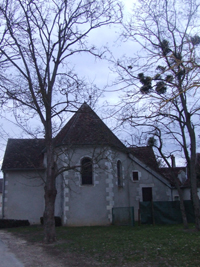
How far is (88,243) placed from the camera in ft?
39.3

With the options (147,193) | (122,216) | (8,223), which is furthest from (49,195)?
(147,193)

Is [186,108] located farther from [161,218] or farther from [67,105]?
[161,218]

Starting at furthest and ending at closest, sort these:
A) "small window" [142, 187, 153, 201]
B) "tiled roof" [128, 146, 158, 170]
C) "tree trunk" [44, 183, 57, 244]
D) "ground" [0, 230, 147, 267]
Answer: "small window" [142, 187, 153, 201], "tiled roof" [128, 146, 158, 170], "tree trunk" [44, 183, 57, 244], "ground" [0, 230, 147, 267]

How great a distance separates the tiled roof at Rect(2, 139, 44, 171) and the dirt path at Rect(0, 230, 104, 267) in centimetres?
1132

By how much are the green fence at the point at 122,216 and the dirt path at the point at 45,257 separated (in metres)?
8.53

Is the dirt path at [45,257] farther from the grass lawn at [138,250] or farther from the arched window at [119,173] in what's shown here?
the arched window at [119,173]

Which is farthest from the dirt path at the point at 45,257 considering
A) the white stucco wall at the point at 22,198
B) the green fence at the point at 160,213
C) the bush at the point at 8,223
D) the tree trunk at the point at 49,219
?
the white stucco wall at the point at 22,198

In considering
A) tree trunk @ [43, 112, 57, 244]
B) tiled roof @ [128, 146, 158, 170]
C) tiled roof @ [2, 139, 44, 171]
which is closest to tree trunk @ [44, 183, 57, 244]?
tree trunk @ [43, 112, 57, 244]

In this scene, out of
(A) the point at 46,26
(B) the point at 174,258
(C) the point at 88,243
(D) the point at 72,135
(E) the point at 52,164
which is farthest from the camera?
(D) the point at 72,135

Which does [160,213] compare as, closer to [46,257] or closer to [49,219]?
[49,219]

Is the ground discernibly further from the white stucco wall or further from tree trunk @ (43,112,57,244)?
the white stucco wall

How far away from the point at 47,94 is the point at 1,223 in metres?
10.7

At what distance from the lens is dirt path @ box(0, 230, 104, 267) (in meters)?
8.75

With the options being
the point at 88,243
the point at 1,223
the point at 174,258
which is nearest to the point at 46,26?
the point at 88,243
